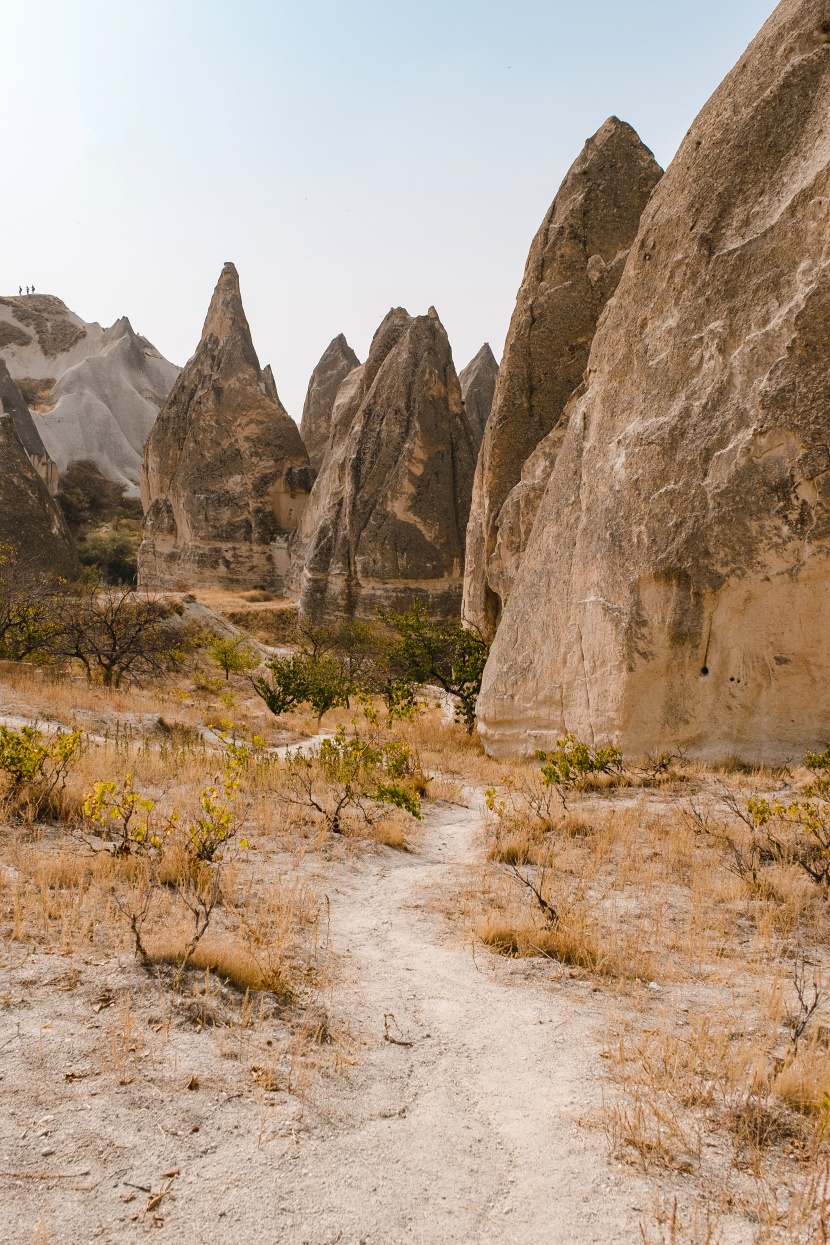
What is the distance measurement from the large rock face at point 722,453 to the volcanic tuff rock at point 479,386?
71.5ft

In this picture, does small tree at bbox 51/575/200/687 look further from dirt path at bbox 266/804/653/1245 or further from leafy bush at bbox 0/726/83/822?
dirt path at bbox 266/804/653/1245

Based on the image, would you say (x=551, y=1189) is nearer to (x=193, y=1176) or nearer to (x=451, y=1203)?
(x=451, y=1203)

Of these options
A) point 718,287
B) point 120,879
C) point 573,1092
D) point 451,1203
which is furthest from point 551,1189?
point 718,287

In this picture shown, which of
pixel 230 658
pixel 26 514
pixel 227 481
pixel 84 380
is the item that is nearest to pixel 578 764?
pixel 230 658

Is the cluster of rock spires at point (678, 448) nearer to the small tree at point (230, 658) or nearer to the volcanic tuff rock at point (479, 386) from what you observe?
the small tree at point (230, 658)

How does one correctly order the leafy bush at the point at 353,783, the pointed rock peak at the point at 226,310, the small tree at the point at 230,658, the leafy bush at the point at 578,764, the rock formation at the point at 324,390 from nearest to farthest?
the leafy bush at the point at 353,783 → the leafy bush at the point at 578,764 → the small tree at the point at 230,658 → the pointed rock peak at the point at 226,310 → the rock formation at the point at 324,390

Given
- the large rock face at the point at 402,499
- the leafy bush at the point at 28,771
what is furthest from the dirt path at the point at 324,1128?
the large rock face at the point at 402,499

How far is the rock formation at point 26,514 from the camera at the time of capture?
24562 mm

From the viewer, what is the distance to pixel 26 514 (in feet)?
82.4

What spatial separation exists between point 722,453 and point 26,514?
23.9m

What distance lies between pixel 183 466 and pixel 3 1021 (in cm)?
2773

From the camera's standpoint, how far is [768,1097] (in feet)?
7.09

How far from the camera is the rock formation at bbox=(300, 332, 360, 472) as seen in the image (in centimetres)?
3691

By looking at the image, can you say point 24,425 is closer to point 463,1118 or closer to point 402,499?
point 402,499
